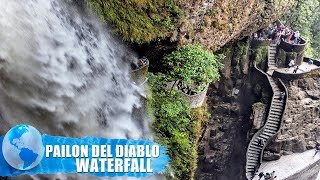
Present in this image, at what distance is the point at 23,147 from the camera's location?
8.11m

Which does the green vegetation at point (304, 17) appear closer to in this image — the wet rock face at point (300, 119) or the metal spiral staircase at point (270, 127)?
the wet rock face at point (300, 119)

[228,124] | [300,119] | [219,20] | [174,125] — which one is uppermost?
[219,20]

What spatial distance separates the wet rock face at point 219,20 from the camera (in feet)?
44.1

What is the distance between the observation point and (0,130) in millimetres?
7949

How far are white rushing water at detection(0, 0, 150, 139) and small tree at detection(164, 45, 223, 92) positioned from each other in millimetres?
1662

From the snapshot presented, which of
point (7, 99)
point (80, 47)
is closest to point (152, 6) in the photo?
point (80, 47)

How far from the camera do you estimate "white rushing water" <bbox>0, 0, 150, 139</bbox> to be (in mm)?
8219

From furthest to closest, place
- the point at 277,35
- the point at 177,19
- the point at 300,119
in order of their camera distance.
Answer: the point at 300,119 → the point at 277,35 → the point at 177,19

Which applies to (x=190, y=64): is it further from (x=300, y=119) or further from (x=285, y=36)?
(x=300, y=119)

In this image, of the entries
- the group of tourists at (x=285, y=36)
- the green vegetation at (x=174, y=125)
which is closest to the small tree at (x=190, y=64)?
the green vegetation at (x=174, y=125)

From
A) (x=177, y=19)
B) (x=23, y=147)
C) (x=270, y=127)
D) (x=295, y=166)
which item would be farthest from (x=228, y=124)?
(x=23, y=147)

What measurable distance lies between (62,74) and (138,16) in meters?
3.81

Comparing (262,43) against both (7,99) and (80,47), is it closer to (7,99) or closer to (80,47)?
(80,47)

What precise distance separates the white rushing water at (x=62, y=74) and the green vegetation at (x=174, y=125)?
92 centimetres
